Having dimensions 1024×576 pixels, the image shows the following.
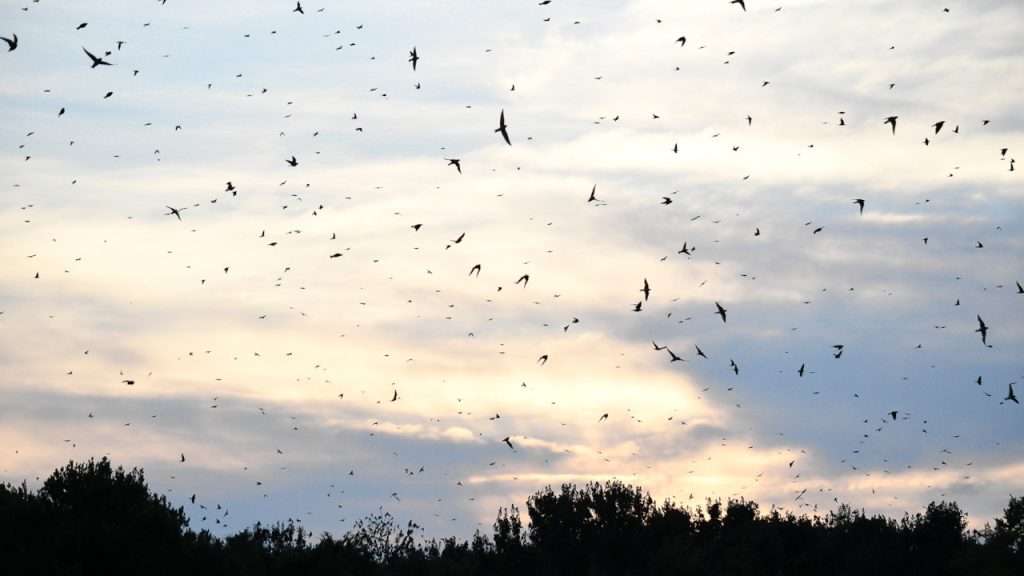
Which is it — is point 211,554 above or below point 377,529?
below

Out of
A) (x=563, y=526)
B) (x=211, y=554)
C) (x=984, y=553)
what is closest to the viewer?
(x=211, y=554)

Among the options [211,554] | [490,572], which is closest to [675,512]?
[490,572]

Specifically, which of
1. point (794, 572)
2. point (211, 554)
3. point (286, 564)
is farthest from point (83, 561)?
point (794, 572)

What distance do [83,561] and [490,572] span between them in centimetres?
5189

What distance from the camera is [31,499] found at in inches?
2094

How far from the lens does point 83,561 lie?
50750 mm

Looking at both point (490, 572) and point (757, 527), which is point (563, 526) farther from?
point (757, 527)

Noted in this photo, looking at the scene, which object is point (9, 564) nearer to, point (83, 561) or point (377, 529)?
point (83, 561)

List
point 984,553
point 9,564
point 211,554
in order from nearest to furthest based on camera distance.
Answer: point 9,564 < point 211,554 < point 984,553

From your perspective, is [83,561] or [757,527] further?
[757,527]

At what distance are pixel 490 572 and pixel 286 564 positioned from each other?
39961 millimetres

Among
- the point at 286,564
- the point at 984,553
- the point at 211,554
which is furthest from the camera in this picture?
the point at 984,553

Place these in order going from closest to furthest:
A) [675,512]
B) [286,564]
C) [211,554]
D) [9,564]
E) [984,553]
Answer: [9,564], [211,554], [286,564], [984,553], [675,512]

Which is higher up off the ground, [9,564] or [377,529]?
[377,529]
